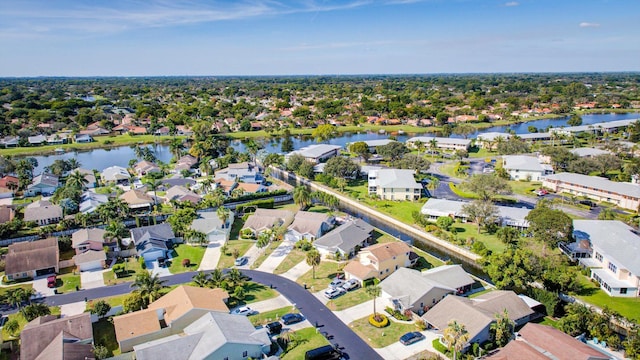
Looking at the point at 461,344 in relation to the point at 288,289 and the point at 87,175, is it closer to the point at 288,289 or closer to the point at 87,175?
the point at 288,289

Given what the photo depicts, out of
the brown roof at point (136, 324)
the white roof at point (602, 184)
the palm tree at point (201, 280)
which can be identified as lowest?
the palm tree at point (201, 280)

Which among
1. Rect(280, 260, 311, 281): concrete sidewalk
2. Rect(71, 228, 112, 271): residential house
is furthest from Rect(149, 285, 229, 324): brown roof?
Rect(71, 228, 112, 271): residential house

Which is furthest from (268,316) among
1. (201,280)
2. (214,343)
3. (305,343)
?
(201,280)

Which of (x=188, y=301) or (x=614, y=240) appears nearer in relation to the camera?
(x=188, y=301)

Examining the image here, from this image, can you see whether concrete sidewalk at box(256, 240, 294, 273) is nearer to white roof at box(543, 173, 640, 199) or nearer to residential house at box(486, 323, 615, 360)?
residential house at box(486, 323, 615, 360)

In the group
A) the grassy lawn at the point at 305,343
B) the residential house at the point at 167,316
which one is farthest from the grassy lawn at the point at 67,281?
the grassy lawn at the point at 305,343

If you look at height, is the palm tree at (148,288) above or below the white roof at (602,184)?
below

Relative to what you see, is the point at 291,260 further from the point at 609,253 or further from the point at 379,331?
the point at 609,253

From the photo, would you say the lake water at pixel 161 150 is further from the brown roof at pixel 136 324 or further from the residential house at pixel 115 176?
the brown roof at pixel 136 324
